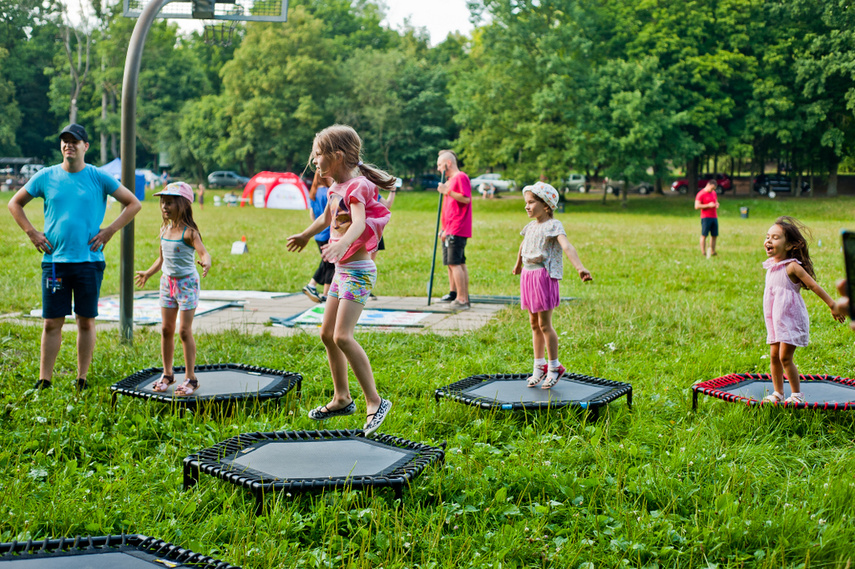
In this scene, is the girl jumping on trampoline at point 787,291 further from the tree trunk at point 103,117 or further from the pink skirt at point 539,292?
the tree trunk at point 103,117

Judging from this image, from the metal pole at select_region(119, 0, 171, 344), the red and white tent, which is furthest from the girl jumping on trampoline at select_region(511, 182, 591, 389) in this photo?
the red and white tent

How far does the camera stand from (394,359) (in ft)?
20.9

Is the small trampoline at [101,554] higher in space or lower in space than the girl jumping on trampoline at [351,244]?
lower

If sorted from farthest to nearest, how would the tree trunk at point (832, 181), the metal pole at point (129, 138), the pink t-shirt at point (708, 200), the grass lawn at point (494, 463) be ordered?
the tree trunk at point (832, 181) → the pink t-shirt at point (708, 200) → the metal pole at point (129, 138) → the grass lawn at point (494, 463)

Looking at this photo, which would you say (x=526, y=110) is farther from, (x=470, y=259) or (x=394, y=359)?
(x=394, y=359)

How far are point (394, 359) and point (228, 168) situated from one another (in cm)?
5790

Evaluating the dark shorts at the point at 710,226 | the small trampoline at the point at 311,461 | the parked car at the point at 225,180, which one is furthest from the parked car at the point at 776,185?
the small trampoline at the point at 311,461

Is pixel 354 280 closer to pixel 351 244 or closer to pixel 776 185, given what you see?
pixel 351 244

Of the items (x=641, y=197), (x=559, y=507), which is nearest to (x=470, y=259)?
(x=559, y=507)

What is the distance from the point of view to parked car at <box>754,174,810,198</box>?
45438mm

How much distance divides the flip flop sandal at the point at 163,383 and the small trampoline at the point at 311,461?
3.65 feet

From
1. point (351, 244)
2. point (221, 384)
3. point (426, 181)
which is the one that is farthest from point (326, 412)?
point (426, 181)

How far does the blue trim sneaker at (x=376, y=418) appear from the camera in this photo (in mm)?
4219

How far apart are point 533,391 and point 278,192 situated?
33088mm
